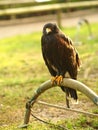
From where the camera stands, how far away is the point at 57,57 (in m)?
4.93

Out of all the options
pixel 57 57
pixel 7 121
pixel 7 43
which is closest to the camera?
pixel 57 57

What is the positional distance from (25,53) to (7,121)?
6.61 meters

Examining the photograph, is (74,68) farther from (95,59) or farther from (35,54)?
(35,54)

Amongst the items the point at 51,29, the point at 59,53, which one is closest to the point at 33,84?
the point at 59,53

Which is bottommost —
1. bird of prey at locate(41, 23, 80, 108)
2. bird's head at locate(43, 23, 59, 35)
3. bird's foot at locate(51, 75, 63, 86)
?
→ bird's foot at locate(51, 75, 63, 86)

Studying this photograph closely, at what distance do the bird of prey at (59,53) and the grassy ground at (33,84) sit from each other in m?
0.79

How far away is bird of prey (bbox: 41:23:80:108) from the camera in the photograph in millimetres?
4797

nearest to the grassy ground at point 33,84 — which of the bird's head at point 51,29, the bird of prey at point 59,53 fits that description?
the bird of prey at point 59,53

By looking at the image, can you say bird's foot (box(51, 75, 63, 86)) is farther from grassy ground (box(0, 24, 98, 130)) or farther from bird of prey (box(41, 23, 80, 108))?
grassy ground (box(0, 24, 98, 130))

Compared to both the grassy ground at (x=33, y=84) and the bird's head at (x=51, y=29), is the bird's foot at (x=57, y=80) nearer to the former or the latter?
the bird's head at (x=51, y=29)

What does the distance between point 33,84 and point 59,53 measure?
3.50 m

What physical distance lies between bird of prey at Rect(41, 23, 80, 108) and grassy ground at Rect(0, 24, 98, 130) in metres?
0.79

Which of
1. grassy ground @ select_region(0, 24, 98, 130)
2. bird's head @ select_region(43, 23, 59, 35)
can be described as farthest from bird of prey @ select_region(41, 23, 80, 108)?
grassy ground @ select_region(0, 24, 98, 130)

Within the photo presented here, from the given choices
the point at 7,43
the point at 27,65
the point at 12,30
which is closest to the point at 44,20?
Result: the point at 12,30
